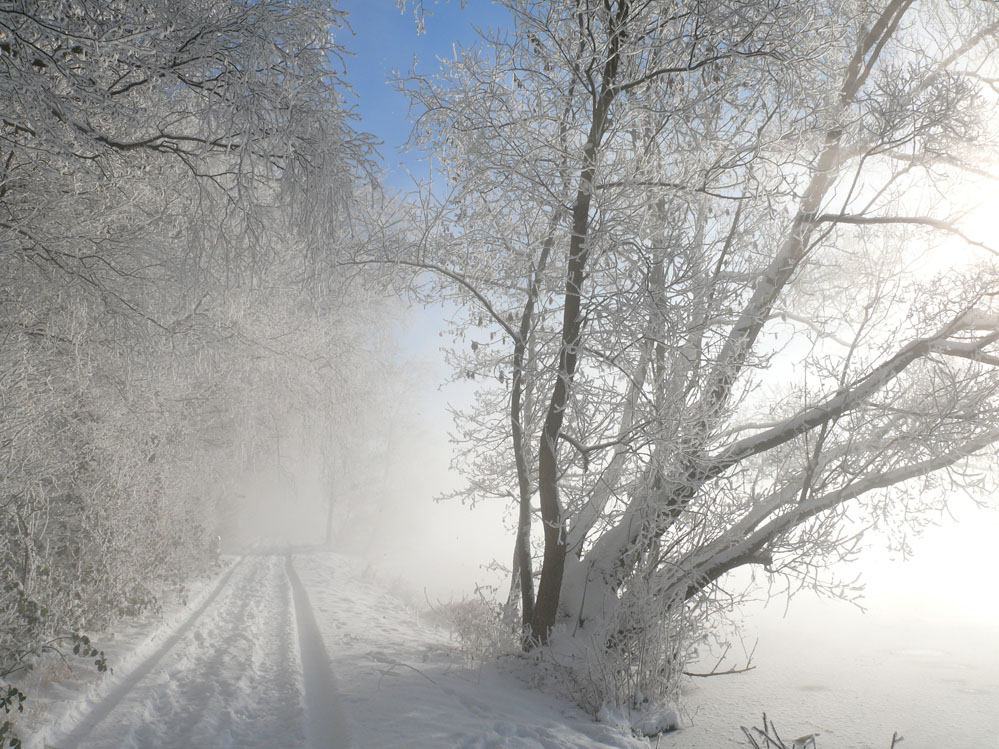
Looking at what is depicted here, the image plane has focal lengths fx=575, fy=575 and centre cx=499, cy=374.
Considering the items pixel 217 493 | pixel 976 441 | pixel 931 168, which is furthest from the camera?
pixel 217 493

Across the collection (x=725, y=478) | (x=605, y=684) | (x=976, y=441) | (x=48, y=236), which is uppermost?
(x=48, y=236)

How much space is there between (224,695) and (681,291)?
5.39 m

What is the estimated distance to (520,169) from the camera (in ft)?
16.8

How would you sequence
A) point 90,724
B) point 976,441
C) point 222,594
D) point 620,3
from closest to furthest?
point 90,724 < point 620,3 < point 976,441 < point 222,594

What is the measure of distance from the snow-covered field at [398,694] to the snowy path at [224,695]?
17 mm

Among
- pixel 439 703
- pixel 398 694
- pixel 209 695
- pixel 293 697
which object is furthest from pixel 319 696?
pixel 439 703

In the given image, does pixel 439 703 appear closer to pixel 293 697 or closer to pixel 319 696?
pixel 319 696

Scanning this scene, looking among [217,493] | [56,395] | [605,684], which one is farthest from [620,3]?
[217,493]

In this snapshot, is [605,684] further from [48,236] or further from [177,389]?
[177,389]

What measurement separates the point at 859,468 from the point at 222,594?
10.8 metres

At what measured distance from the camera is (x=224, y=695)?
5191 millimetres

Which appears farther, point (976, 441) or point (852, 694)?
point (852, 694)

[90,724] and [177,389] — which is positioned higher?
[177,389]

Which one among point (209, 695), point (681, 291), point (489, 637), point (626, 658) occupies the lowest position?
point (209, 695)
